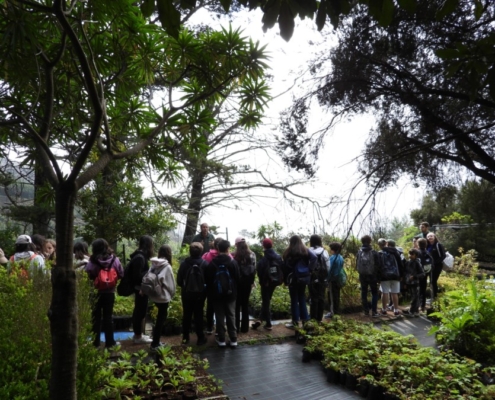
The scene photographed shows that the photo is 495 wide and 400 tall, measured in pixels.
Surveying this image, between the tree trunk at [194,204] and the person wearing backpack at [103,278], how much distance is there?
8.20 metres

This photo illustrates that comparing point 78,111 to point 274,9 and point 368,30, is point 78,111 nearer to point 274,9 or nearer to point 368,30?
point 368,30

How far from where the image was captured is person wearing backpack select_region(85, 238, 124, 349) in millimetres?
5738

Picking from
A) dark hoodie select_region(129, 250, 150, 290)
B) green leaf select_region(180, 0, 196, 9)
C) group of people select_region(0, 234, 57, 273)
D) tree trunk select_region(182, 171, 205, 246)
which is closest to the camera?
green leaf select_region(180, 0, 196, 9)

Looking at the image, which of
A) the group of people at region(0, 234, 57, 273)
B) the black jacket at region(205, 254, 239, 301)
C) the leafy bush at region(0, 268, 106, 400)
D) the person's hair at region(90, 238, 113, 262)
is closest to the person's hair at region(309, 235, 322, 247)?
the black jacket at region(205, 254, 239, 301)

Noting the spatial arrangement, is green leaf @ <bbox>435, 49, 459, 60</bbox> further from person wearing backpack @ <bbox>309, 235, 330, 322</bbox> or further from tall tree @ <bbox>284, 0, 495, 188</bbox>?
person wearing backpack @ <bbox>309, 235, 330, 322</bbox>

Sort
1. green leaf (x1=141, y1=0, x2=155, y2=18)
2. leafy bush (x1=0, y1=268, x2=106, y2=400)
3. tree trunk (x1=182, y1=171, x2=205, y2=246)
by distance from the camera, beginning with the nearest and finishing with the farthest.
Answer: green leaf (x1=141, y1=0, x2=155, y2=18) < leafy bush (x1=0, y1=268, x2=106, y2=400) < tree trunk (x1=182, y1=171, x2=205, y2=246)

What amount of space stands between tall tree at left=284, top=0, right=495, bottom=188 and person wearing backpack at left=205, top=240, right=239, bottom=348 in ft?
10.3

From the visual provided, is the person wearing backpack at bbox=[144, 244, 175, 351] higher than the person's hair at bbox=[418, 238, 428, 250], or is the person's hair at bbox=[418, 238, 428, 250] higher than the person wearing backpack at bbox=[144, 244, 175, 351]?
the person's hair at bbox=[418, 238, 428, 250]

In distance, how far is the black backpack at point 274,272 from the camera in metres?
7.02

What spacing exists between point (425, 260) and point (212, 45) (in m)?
6.73

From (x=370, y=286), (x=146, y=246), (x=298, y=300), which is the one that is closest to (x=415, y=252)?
(x=370, y=286)

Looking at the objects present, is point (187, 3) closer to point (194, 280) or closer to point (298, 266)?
point (194, 280)

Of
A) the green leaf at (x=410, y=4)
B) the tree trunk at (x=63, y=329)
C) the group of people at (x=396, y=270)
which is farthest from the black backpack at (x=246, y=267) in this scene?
the green leaf at (x=410, y=4)

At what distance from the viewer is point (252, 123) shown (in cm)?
539
